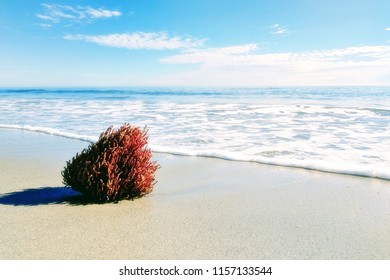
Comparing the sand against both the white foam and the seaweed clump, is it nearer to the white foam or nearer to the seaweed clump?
the seaweed clump

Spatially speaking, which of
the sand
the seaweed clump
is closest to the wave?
the sand

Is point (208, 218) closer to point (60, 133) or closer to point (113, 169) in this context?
point (113, 169)

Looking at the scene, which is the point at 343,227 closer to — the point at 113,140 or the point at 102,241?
the point at 102,241

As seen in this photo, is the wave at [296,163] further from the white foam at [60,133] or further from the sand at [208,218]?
the white foam at [60,133]

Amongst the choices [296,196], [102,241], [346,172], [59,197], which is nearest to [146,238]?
[102,241]

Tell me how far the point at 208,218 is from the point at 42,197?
2.12m

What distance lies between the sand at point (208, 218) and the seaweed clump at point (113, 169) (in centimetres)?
17

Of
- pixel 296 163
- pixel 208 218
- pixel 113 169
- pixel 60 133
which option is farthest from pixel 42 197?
pixel 60 133

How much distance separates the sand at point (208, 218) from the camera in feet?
10.0

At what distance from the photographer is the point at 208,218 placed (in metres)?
3.87

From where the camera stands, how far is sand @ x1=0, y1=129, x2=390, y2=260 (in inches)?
120

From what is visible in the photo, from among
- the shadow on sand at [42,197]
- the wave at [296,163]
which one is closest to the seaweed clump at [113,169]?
the shadow on sand at [42,197]

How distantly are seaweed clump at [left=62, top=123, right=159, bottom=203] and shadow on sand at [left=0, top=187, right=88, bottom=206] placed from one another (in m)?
0.17
